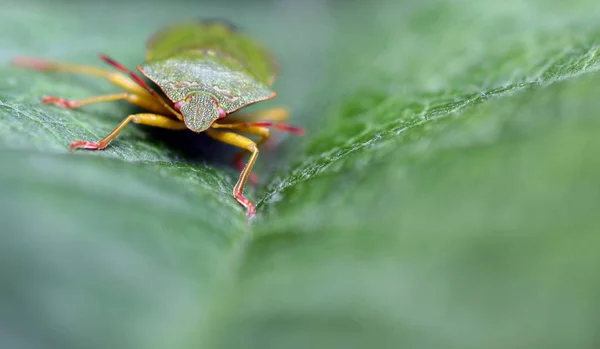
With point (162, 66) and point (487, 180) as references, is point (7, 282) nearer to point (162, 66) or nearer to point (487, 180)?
point (487, 180)

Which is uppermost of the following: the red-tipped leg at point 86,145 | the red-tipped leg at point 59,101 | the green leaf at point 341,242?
the red-tipped leg at point 59,101

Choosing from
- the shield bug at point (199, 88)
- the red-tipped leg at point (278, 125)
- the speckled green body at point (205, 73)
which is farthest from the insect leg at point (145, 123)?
the red-tipped leg at point (278, 125)

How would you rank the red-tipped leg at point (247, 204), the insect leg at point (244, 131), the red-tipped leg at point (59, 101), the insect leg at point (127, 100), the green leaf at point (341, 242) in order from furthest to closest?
1. the insect leg at point (244, 131)
2. the insect leg at point (127, 100)
3. the red-tipped leg at point (59, 101)
4. the red-tipped leg at point (247, 204)
5. the green leaf at point (341, 242)

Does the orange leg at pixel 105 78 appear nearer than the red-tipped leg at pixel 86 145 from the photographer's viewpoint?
No

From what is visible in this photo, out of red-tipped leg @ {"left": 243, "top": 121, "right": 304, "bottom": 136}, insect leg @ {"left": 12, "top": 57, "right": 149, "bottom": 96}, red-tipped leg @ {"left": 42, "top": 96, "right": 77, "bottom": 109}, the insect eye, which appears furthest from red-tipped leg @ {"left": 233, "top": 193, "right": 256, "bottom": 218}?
insect leg @ {"left": 12, "top": 57, "right": 149, "bottom": 96}

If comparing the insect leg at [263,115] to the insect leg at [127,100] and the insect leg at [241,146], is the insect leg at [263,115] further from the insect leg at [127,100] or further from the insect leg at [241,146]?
the insect leg at [127,100]

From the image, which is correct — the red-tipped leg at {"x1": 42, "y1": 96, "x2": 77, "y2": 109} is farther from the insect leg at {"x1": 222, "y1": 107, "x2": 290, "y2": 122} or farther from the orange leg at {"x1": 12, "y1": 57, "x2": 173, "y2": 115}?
the insect leg at {"x1": 222, "y1": 107, "x2": 290, "y2": 122}

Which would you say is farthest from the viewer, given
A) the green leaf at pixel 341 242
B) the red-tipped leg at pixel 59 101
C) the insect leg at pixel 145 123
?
the red-tipped leg at pixel 59 101

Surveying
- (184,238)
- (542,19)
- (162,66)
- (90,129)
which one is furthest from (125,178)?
(542,19)
